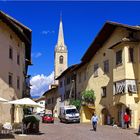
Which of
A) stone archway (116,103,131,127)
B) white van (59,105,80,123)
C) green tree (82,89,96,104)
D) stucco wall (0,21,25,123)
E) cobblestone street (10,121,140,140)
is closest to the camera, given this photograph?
cobblestone street (10,121,140,140)

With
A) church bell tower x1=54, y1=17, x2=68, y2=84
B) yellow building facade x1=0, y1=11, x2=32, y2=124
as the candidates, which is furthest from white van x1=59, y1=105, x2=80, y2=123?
church bell tower x1=54, y1=17, x2=68, y2=84

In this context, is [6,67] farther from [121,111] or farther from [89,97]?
[89,97]

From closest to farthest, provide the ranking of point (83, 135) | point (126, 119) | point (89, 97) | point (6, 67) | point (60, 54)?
point (83, 135) < point (6, 67) < point (126, 119) < point (89, 97) < point (60, 54)

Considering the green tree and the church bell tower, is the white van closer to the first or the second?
the green tree

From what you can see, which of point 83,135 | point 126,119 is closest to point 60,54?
point 126,119

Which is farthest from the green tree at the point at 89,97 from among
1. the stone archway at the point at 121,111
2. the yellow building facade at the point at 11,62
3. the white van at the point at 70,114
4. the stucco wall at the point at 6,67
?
the stucco wall at the point at 6,67

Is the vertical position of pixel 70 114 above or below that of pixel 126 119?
above

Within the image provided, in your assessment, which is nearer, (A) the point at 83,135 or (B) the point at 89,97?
(A) the point at 83,135

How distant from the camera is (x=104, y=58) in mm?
49938

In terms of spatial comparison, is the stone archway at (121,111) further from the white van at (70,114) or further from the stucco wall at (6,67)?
the white van at (70,114)

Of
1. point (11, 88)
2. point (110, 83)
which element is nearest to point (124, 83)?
point (110, 83)

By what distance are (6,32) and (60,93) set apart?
147ft

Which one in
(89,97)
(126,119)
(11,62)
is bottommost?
(126,119)

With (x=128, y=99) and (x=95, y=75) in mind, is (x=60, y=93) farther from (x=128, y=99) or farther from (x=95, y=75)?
(x=128, y=99)
